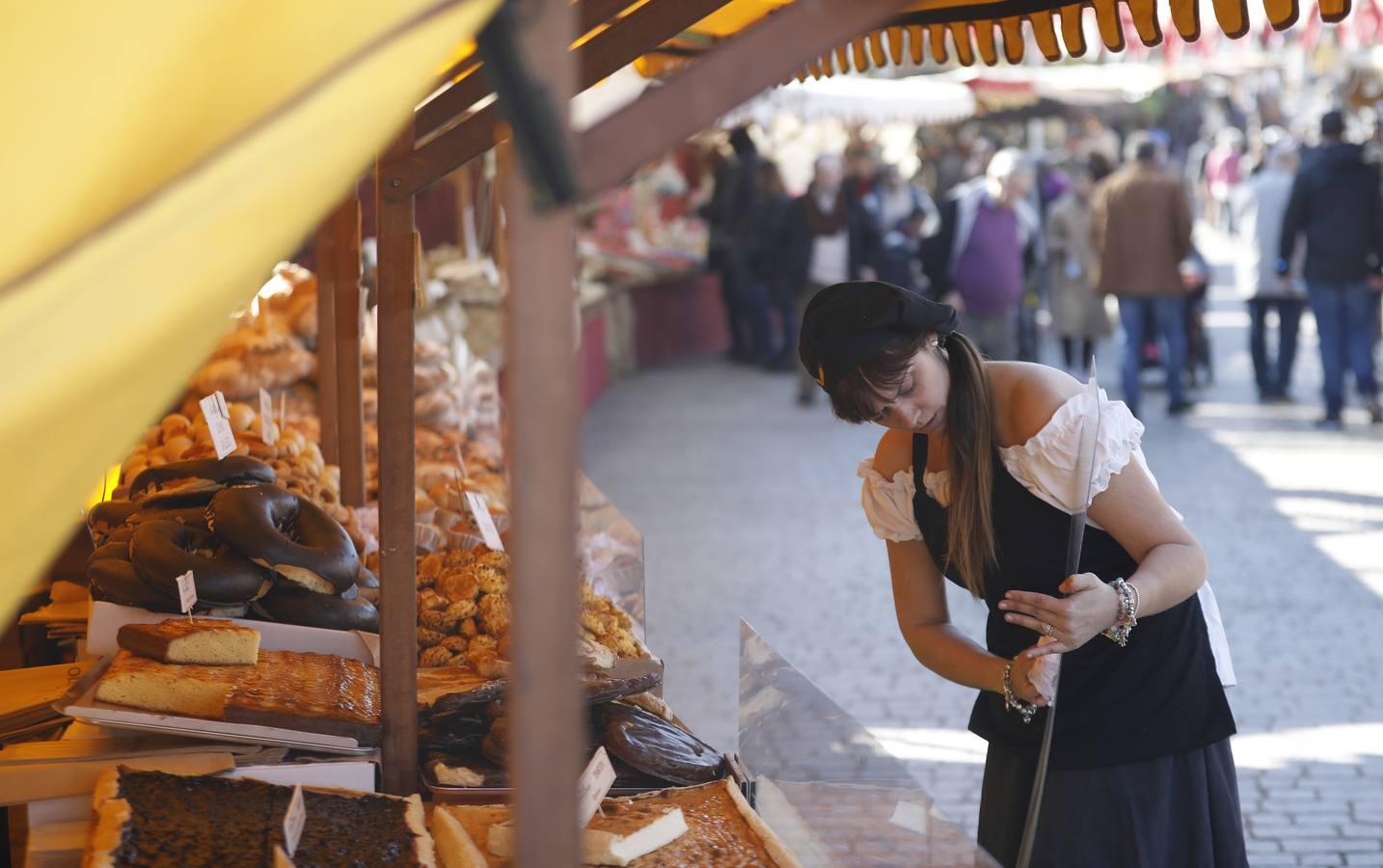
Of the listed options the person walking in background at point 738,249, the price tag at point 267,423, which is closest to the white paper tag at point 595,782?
the price tag at point 267,423

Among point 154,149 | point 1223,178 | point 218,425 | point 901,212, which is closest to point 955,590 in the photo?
point 218,425

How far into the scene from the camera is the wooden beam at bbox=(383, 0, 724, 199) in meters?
1.88

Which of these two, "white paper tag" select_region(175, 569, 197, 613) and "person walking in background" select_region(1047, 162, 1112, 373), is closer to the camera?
"white paper tag" select_region(175, 569, 197, 613)

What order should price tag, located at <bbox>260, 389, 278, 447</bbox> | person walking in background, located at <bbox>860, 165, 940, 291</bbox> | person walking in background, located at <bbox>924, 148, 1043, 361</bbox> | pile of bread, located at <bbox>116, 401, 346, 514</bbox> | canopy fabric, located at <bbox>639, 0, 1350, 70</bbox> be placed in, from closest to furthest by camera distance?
canopy fabric, located at <bbox>639, 0, 1350, 70</bbox>
pile of bread, located at <bbox>116, 401, 346, 514</bbox>
price tag, located at <bbox>260, 389, 278, 447</bbox>
person walking in background, located at <bbox>924, 148, 1043, 361</bbox>
person walking in background, located at <bbox>860, 165, 940, 291</bbox>

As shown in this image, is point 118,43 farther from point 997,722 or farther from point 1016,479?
point 997,722

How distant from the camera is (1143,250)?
998cm

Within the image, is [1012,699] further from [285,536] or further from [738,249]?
[738,249]

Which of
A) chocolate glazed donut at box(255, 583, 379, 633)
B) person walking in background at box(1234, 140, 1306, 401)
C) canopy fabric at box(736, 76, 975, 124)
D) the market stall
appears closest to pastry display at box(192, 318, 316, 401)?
the market stall

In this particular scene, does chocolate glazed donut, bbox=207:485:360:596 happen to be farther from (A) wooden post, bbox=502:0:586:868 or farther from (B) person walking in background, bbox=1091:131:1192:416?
(B) person walking in background, bbox=1091:131:1192:416

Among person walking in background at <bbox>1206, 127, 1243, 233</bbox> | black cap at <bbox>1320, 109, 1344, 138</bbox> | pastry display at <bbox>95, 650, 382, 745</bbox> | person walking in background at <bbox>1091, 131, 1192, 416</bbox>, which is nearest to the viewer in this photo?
pastry display at <bbox>95, 650, 382, 745</bbox>

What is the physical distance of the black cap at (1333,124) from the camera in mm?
9009

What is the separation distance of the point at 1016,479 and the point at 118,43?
1.86m

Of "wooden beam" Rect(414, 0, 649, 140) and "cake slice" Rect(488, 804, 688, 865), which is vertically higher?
"wooden beam" Rect(414, 0, 649, 140)

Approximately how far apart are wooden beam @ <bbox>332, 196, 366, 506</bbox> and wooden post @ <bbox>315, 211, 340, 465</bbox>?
1.08ft
